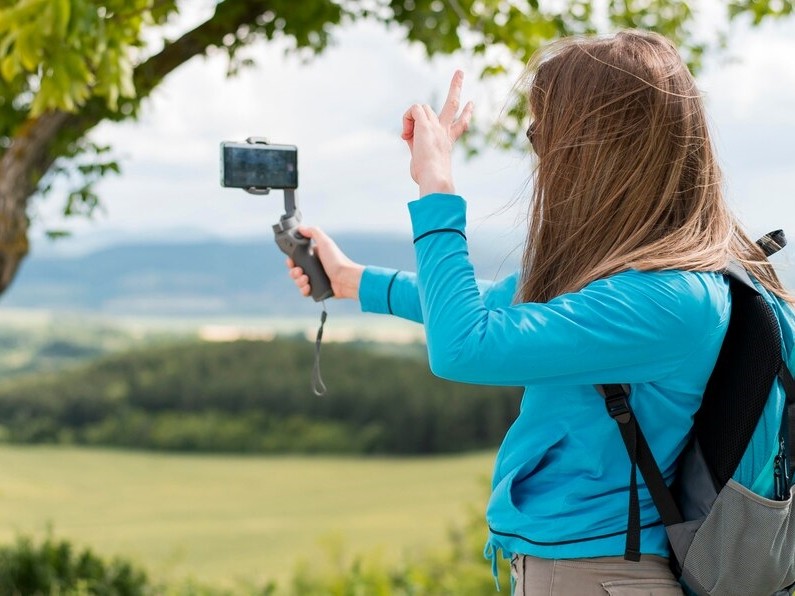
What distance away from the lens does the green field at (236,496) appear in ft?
26.7

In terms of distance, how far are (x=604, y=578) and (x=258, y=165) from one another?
109 cm

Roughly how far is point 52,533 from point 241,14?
341 cm

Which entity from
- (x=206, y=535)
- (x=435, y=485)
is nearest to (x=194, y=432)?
(x=206, y=535)

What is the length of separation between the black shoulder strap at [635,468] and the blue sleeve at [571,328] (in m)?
0.04

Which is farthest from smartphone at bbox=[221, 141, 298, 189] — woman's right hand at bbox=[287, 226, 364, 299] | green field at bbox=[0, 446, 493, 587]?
green field at bbox=[0, 446, 493, 587]

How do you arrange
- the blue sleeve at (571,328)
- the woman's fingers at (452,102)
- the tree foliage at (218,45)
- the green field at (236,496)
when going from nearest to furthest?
the blue sleeve at (571,328) < the woman's fingers at (452,102) < the tree foliage at (218,45) < the green field at (236,496)

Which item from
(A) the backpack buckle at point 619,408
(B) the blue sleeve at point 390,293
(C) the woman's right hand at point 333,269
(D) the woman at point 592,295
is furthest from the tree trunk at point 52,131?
(A) the backpack buckle at point 619,408

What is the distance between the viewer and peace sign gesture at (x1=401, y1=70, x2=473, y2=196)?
141 centimetres

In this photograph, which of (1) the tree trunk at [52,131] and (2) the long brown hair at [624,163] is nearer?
(2) the long brown hair at [624,163]

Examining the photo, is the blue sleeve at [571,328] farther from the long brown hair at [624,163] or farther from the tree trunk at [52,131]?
the tree trunk at [52,131]

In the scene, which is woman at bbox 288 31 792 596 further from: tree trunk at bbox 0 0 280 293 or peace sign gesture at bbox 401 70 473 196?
tree trunk at bbox 0 0 280 293

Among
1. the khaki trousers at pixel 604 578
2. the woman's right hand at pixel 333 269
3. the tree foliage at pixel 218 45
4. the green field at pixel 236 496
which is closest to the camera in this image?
the khaki trousers at pixel 604 578

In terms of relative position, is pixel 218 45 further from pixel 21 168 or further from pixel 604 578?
pixel 604 578

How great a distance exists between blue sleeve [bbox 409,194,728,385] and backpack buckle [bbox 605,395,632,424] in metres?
0.03
